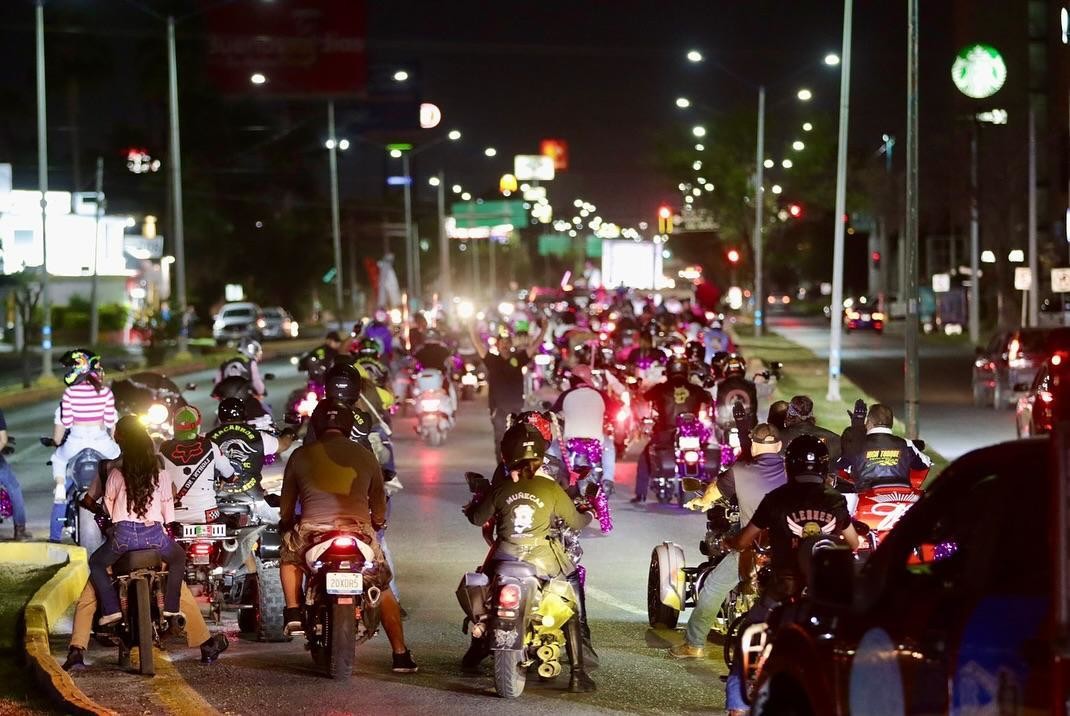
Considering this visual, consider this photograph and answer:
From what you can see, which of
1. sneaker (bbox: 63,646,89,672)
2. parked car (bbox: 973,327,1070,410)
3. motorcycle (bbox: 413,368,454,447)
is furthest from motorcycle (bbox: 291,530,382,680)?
parked car (bbox: 973,327,1070,410)

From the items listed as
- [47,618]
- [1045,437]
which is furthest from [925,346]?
[1045,437]

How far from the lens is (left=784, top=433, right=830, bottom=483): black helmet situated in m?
8.88

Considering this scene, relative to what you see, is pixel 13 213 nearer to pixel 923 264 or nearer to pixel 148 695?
pixel 923 264

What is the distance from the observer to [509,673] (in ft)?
31.1

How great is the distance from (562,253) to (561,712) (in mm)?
178569

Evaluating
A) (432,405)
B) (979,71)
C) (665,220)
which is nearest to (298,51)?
(665,220)

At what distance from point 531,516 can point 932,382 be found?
1321 inches

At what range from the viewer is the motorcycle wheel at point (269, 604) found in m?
11.2

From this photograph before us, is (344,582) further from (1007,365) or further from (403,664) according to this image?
(1007,365)

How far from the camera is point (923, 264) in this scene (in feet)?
361

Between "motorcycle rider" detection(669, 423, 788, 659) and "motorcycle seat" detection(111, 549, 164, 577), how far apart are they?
10.1ft

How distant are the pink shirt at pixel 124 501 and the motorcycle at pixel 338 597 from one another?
0.89 meters

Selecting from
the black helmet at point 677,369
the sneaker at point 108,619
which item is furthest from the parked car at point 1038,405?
the sneaker at point 108,619

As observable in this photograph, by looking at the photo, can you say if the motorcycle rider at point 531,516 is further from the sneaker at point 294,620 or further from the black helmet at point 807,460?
the black helmet at point 807,460
